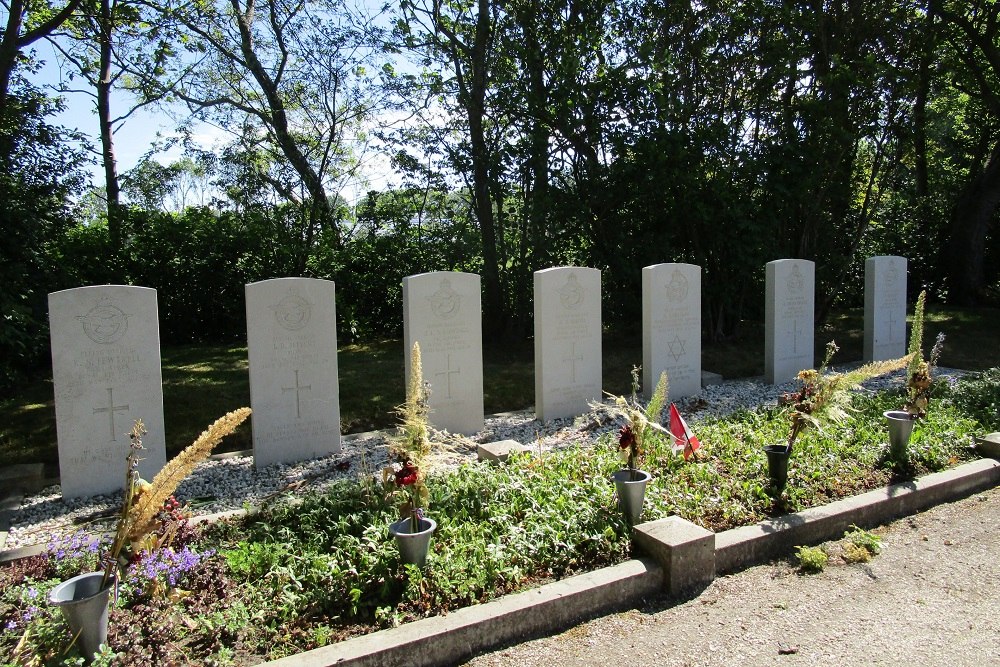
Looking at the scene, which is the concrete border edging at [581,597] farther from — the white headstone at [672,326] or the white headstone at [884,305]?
the white headstone at [884,305]

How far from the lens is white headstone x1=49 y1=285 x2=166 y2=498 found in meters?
5.23

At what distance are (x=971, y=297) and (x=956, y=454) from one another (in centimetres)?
1311

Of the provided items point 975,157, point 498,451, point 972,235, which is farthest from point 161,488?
point 975,157

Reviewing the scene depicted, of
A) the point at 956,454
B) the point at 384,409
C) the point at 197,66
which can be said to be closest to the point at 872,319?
the point at 956,454

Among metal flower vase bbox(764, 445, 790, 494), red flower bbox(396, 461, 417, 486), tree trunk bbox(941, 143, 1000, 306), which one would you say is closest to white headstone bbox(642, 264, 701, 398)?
metal flower vase bbox(764, 445, 790, 494)

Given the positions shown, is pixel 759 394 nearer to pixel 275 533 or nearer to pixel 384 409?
pixel 384 409

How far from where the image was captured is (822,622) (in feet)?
10.6

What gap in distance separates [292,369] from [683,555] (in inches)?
151

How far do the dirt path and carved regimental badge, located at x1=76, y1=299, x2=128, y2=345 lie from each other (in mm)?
4107

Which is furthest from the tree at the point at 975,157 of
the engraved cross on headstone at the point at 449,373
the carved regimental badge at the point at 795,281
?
the engraved cross on headstone at the point at 449,373

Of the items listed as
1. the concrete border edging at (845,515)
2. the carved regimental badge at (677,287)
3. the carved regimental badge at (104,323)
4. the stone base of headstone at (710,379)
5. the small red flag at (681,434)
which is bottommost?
the concrete border edging at (845,515)

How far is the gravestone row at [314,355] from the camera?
17.4 ft

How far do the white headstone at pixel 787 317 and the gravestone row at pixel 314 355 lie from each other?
0.09ft

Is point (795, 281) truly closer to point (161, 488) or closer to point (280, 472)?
point (280, 472)
